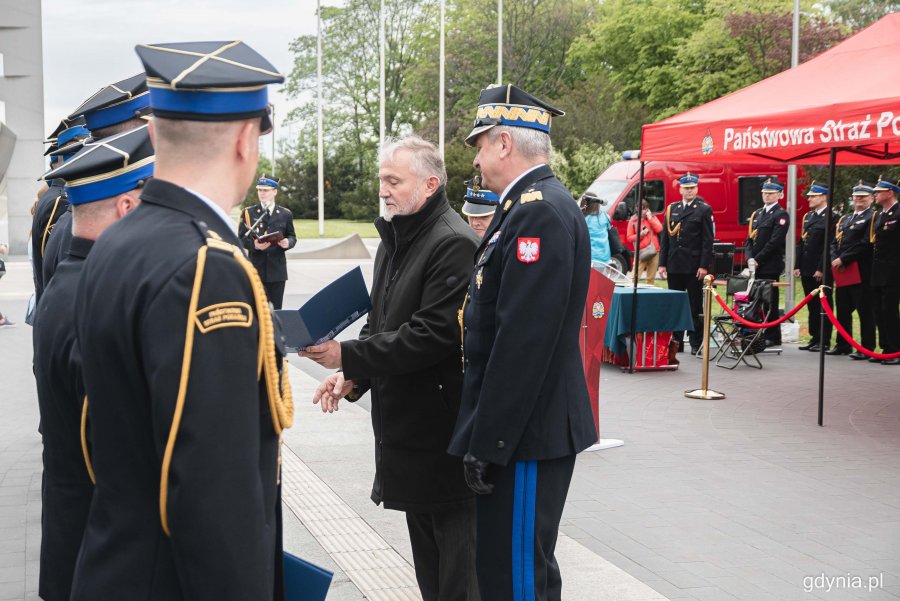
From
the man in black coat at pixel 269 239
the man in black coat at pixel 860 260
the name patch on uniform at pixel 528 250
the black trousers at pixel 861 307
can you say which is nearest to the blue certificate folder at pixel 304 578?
the name patch on uniform at pixel 528 250

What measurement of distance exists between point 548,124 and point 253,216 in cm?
1023

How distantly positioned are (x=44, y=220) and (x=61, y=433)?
165 inches

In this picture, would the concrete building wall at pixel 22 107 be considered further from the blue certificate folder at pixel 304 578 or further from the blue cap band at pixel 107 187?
the blue certificate folder at pixel 304 578

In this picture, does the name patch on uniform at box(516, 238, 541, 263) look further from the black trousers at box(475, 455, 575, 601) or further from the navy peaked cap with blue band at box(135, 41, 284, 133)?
the navy peaked cap with blue band at box(135, 41, 284, 133)

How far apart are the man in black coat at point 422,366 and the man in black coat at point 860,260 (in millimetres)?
9902

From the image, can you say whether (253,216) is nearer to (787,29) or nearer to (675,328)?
(675,328)

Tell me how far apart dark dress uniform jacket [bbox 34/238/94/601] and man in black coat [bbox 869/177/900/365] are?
36.6 feet

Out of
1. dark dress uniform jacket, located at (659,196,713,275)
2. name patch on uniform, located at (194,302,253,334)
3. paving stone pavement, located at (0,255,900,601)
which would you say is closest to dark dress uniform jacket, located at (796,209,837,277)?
dark dress uniform jacket, located at (659,196,713,275)

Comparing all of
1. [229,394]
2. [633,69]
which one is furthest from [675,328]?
[633,69]

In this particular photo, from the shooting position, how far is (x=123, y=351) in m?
1.79

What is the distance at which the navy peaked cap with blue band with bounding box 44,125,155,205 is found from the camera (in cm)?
277

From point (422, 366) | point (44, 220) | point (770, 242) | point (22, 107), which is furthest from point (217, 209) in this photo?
point (22, 107)

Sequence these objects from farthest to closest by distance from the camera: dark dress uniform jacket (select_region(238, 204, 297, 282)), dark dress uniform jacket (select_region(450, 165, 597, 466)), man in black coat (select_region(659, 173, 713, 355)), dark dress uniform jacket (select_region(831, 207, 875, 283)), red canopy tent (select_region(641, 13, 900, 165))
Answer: man in black coat (select_region(659, 173, 713, 355)) < dark dress uniform jacket (select_region(238, 204, 297, 282)) < dark dress uniform jacket (select_region(831, 207, 875, 283)) < red canopy tent (select_region(641, 13, 900, 165)) < dark dress uniform jacket (select_region(450, 165, 597, 466))

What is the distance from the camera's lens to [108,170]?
2773 millimetres
